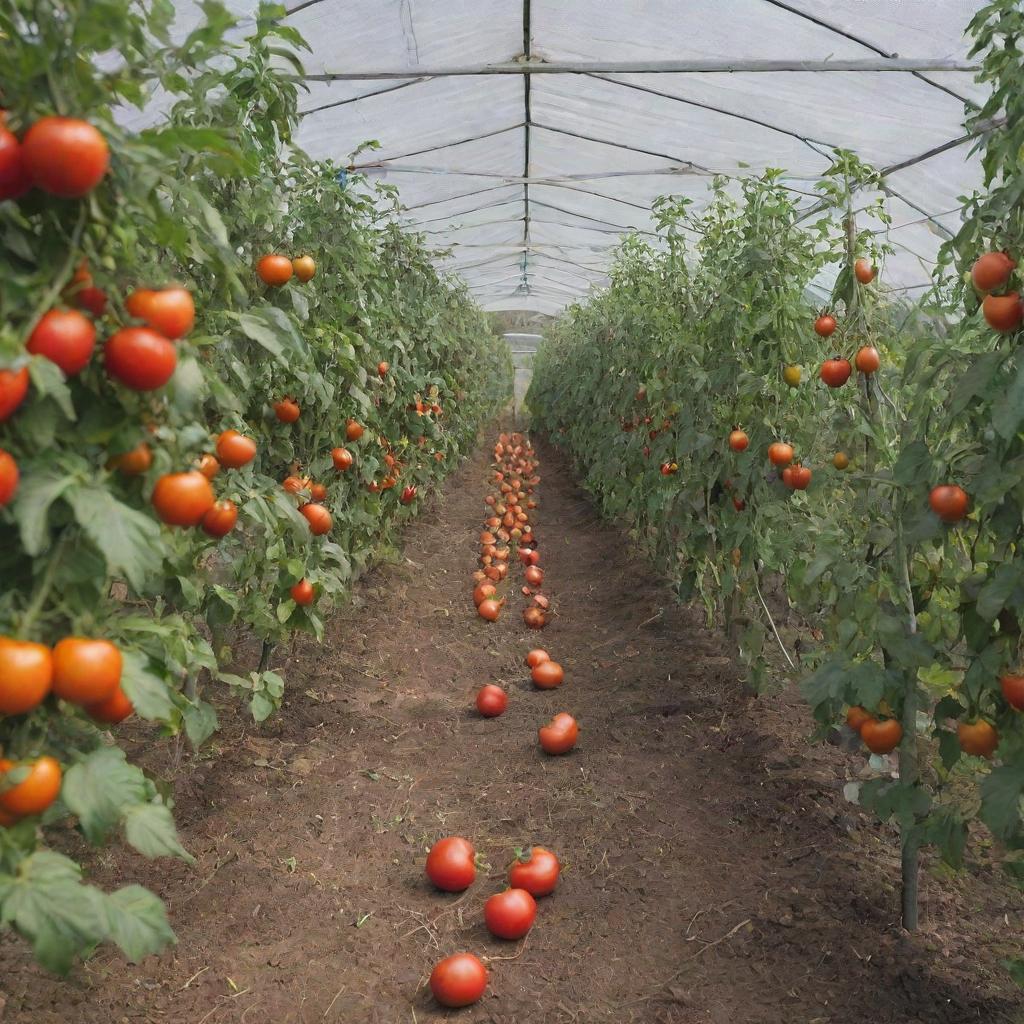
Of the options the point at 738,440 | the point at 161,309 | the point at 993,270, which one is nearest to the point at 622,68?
the point at 738,440

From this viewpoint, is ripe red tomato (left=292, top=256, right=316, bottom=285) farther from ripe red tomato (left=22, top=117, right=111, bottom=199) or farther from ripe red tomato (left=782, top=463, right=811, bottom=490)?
ripe red tomato (left=782, top=463, right=811, bottom=490)

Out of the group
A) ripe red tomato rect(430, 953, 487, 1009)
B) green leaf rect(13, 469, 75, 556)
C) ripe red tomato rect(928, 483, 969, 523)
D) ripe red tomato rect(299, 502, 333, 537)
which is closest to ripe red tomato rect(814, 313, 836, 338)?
ripe red tomato rect(928, 483, 969, 523)

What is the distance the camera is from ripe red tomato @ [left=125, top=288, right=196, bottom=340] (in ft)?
3.60

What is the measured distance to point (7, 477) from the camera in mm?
965

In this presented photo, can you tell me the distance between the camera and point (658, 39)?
4613 millimetres

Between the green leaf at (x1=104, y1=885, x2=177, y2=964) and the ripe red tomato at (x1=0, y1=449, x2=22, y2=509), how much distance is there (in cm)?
51

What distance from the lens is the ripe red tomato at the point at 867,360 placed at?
96.1 inches

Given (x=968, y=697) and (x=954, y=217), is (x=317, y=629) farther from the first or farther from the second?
(x=954, y=217)

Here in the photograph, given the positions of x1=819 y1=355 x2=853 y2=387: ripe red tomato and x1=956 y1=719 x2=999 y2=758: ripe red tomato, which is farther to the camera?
x1=819 y1=355 x2=853 y2=387: ripe red tomato

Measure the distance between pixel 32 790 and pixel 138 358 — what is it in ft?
1.73

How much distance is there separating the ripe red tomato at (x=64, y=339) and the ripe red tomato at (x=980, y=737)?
1686 millimetres

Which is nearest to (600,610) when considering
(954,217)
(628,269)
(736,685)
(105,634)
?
(736,685)

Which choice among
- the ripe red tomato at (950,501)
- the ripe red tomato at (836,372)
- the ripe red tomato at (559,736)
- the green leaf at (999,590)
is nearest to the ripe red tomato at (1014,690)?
the green leaf at (999,590)

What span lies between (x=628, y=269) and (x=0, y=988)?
16.3 ft
